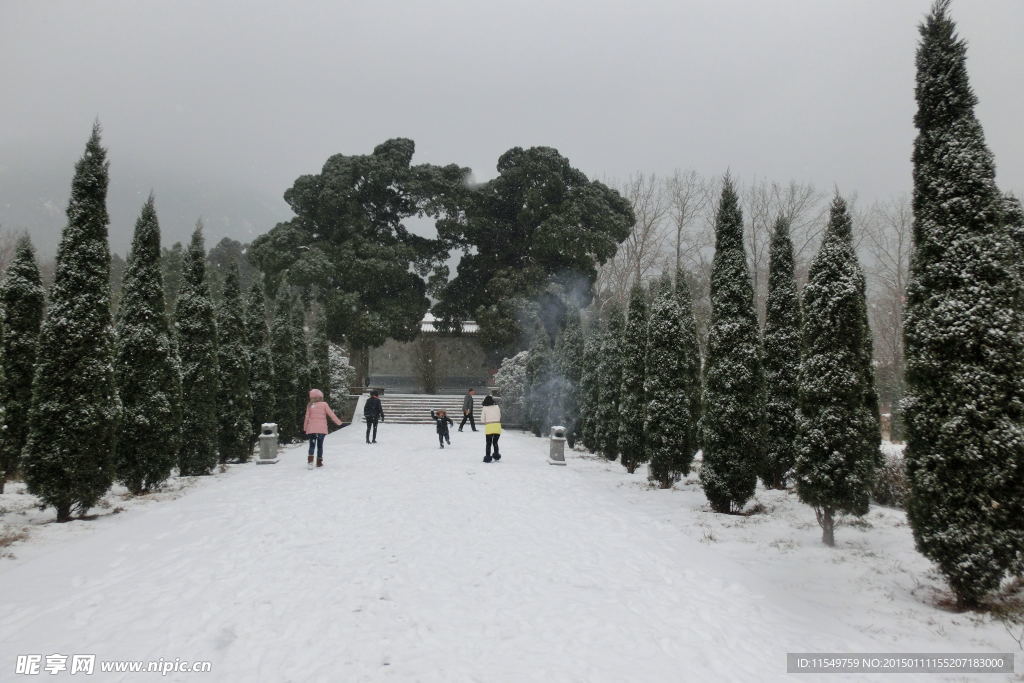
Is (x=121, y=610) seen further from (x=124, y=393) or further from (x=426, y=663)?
(x=124, y=393)

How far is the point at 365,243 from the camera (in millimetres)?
36438

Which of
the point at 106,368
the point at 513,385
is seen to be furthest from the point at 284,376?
the point at 513,385

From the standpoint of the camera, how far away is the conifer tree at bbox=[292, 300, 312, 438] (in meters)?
22.4

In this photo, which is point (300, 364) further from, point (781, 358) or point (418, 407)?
point (781, 358)

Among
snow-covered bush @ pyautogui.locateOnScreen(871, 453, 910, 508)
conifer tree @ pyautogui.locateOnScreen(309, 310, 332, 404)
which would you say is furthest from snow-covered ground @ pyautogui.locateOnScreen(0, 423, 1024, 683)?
conifer tree @ pyautogui.locateOnScreen(309, 310, 332, 404)

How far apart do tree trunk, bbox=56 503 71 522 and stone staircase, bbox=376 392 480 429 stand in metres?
22.3

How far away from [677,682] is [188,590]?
4711mm

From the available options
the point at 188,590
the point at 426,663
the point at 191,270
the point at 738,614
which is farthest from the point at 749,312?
the point at 191,270

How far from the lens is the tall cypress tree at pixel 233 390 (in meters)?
14.9

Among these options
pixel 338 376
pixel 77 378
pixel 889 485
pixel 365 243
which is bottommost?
pixel 889 485

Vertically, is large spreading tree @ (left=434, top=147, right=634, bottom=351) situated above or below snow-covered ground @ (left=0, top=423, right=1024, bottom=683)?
above

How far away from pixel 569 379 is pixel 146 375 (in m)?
16.1

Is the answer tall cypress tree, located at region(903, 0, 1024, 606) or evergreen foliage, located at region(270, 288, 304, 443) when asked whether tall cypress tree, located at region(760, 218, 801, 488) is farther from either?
evergreen foliage, located at region(270, 288, 304, 443)

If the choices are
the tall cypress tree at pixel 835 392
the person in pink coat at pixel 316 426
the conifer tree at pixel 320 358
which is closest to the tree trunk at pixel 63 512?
the person in pink coat at pixel 316 426
